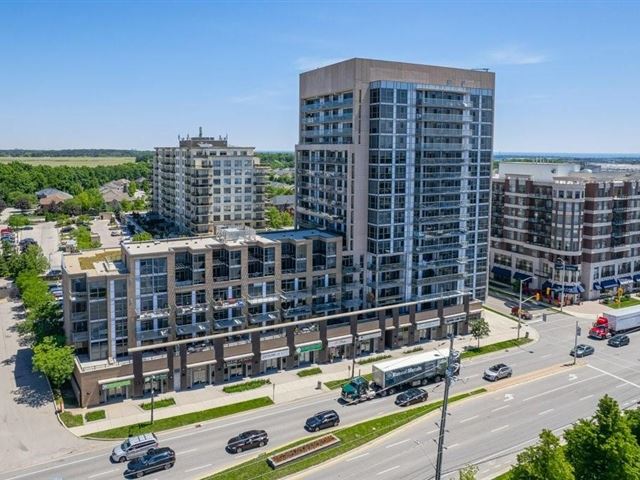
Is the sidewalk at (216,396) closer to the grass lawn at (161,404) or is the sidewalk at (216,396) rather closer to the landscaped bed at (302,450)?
the grass lawn at (161,404)

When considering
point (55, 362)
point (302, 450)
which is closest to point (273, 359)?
point (302, 450)

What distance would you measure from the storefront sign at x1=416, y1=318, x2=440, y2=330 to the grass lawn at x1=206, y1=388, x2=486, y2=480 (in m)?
17.2

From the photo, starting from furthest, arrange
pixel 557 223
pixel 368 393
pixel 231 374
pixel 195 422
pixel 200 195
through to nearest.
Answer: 1. pixel 200 195
2. pixel 557 223
3. pixel 231 374
4. pixel 368 393
5. pixel 195 422

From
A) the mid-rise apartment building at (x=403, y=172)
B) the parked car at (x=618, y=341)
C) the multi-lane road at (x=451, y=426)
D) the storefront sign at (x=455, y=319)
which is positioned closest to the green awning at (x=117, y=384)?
the multi-lane road at (x=451, y=426)

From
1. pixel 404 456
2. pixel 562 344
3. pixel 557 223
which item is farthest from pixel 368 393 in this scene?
pixel 557 223

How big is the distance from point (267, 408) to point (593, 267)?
73.5 m

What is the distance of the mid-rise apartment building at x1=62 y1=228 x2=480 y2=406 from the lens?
61906 mm

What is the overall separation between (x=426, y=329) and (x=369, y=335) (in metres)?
10.8

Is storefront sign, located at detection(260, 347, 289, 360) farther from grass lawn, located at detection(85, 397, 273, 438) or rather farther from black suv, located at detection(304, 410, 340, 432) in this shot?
black suv, located at detection(304, 410, 340, 432)

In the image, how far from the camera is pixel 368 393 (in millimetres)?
62438

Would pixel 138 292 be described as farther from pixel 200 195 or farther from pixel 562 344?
pixel 200 195

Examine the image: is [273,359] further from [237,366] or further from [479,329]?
[479,329]

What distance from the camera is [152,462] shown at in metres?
47.6

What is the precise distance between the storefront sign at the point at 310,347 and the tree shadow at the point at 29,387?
28.9 m
